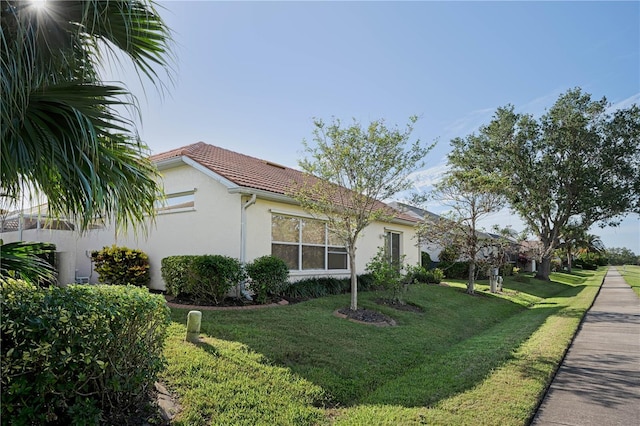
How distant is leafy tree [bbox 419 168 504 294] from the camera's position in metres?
15.7

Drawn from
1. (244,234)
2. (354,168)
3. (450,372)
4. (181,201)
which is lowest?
(450,372)

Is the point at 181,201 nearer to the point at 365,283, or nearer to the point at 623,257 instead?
the point at 365,283

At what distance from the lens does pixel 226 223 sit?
11.0 metres

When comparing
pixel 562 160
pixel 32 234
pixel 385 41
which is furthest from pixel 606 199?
pixel 32 234

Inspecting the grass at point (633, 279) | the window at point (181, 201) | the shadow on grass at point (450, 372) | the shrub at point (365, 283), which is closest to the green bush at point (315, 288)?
the shrub at point (365, 283)

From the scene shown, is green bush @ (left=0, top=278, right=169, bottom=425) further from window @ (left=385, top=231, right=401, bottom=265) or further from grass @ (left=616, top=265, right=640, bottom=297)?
grass @ (left=616, top=265, right=640, bottom=297)

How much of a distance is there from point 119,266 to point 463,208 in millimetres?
13258

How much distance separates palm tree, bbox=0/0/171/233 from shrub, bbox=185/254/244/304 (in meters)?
5.47

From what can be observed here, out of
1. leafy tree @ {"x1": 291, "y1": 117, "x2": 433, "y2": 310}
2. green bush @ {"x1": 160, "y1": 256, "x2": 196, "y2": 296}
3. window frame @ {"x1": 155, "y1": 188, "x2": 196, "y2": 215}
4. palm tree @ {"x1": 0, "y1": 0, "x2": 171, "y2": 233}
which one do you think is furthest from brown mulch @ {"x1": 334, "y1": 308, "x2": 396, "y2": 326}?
palm tree @ {"x1": 0, "y1": 0, "x2": 171, "y2": 233}

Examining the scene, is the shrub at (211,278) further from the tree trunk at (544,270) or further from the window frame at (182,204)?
the tree trunk at (544,270)

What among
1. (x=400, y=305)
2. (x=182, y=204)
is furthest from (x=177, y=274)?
(x=400, y=305)

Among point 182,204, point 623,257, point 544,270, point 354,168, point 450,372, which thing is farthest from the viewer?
point 623,257

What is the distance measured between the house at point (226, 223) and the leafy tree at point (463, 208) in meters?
4.89

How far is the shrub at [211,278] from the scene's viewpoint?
377 inches
